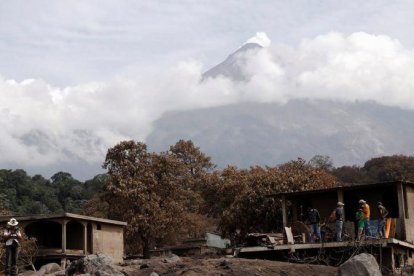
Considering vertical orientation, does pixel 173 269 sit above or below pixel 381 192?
below

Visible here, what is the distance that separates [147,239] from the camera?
160ft

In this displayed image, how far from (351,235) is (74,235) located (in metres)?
17.5

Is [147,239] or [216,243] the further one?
[216,243]

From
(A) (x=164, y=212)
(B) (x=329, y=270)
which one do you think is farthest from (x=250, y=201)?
(B) (x=329, y=270)

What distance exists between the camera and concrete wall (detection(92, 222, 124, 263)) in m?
40.8

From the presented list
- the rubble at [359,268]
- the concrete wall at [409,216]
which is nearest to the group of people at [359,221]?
the concrete wall at [409,216]

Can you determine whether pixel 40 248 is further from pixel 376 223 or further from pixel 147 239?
pixel 376 223

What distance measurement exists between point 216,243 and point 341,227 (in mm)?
28013

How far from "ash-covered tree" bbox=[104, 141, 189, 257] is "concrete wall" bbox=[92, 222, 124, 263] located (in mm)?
3989

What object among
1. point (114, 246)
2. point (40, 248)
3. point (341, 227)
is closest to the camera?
point (341, 227)

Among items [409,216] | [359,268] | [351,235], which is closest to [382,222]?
[351,235]

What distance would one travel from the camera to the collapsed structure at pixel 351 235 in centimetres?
2988

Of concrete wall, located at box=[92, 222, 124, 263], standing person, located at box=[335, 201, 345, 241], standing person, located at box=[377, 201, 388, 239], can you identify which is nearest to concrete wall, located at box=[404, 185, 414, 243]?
standing person, located at box=[377, 201, 388, 239]

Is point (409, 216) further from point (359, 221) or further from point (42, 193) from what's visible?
point (42, 193)
